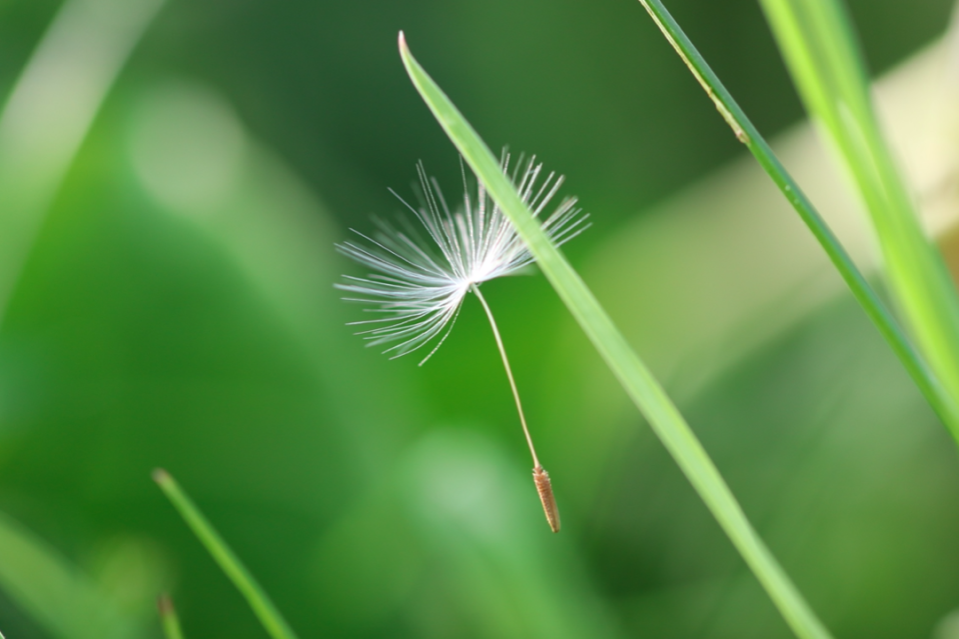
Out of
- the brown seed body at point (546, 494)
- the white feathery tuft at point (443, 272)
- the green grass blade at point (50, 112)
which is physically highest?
the green grass blade at point (50, 112)

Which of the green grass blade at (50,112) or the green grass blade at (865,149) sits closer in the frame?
the green grass blade at (865,149)

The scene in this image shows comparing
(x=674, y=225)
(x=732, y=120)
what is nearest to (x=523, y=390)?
(x=674, y=225)

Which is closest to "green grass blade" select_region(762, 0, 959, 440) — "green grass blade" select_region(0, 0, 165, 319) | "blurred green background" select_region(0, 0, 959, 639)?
"blurred green background" select_region(0, 0, 959, 639)

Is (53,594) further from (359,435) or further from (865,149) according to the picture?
(865,149)

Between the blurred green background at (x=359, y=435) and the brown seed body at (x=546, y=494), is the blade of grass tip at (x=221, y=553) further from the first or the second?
the blurred green background at (x=359, y=435)

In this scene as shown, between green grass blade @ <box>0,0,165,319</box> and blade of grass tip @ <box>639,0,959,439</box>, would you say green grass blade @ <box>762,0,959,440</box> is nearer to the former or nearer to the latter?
blade of grass tip @ <box>639,0,959,439</box>

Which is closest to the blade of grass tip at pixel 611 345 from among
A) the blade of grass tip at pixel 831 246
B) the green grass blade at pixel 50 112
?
the blade of grass tip at pixel 831 246

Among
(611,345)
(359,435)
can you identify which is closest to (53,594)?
(359,435)
